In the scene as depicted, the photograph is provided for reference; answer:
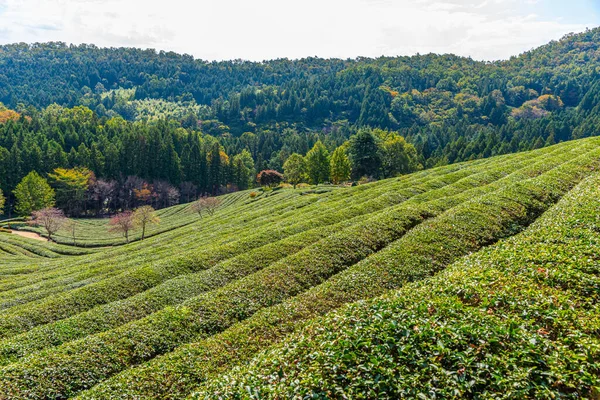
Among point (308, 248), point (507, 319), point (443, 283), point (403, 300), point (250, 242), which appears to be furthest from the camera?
point (250, 242)

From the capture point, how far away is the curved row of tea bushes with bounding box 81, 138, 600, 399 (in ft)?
43.0

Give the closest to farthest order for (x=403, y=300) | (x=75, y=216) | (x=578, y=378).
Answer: (x=578, y=378) → (x=403, y=300) → (x=75, y=216)

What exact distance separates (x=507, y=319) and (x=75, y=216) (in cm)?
12131

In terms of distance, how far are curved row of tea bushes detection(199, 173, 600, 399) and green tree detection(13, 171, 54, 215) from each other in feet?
Answer: 337

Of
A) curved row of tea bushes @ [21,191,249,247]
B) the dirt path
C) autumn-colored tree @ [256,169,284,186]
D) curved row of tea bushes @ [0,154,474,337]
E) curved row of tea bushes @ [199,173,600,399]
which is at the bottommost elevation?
curved row of tea bushes @ [21,191,249,247]

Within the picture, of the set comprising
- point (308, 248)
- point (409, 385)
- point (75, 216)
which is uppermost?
point (409, 385)

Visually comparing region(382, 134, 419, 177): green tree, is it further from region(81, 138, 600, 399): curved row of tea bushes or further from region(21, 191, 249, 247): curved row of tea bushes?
region(81, 138, 600, 399): curved row of tea bushes

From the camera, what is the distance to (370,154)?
98062 mm

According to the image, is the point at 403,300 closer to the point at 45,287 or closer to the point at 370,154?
the point at 45,287

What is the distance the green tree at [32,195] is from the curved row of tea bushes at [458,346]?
103 meters

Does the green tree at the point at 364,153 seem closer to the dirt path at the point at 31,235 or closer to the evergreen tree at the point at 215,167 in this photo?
the evergreen tree at the point at 215,167

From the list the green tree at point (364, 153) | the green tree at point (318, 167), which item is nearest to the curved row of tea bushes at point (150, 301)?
the green tree at point (364, 153)

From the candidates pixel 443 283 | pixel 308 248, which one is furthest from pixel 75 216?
pixel 443 283

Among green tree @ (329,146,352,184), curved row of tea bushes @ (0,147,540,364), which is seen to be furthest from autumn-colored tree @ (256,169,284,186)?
curved row of tea bushes @ (0,147,540,364)
